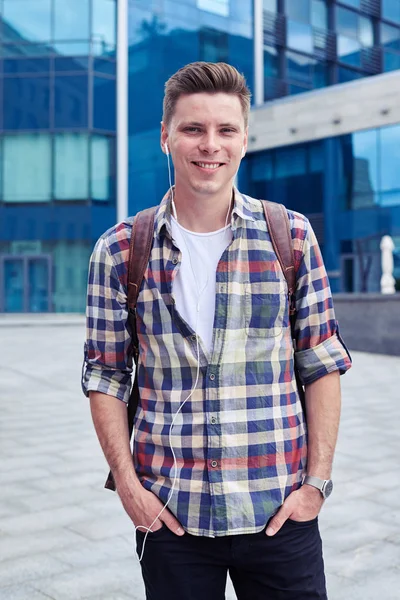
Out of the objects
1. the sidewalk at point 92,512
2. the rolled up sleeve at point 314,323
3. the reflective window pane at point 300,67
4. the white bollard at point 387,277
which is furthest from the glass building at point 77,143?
the rolled up sleeve at point 314,323

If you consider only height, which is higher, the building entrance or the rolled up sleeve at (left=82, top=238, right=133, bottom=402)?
the building entrance

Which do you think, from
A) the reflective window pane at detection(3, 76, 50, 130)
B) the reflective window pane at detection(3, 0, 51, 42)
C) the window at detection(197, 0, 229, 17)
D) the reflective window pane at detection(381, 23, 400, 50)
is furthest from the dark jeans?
the reflective window pane at detection(381, 23, 400, 50)

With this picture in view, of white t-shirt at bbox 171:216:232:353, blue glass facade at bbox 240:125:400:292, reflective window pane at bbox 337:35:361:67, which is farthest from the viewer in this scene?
reflective window pane at bbox 337:35:361:67

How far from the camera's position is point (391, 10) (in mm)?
40500

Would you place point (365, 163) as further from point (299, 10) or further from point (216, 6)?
point (299, 10)

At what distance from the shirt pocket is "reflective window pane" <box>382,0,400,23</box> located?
41.1m

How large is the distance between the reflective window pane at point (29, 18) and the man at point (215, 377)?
104ft

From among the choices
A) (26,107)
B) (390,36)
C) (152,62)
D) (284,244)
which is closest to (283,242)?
(284,244)

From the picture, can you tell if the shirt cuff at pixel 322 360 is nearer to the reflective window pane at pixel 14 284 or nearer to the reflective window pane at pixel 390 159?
the reflective window pane at pixel 390 159

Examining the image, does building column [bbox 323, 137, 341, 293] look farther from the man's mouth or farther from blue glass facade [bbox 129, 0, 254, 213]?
the man's mouth

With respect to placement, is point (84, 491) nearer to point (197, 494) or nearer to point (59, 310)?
point (197, 494)

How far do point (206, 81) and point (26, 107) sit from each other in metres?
31.3

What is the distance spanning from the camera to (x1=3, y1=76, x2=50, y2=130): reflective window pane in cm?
3164

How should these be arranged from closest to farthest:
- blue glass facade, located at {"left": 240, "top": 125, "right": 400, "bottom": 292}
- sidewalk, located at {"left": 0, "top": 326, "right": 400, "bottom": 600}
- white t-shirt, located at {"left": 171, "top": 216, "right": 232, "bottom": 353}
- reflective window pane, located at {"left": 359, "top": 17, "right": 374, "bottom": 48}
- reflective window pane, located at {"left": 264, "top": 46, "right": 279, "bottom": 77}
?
white t-shirt, located at {"left": 171, "top": 216, "right": 232, "bottom": 353}
sidewalk, located at {"left": 0, "top": 326, "right": 400, "bottom": 600}
blue glass facade, located at {"left": 240, "top": 125, "right": 400, "bottom": 292}
reflective window pane, located at {"left": 264, "top": 46, "right": 279, "bottom": 77}
reflective window pane, located at {"left": 359, "top": 17, "right": 374, "bottom": 48}
